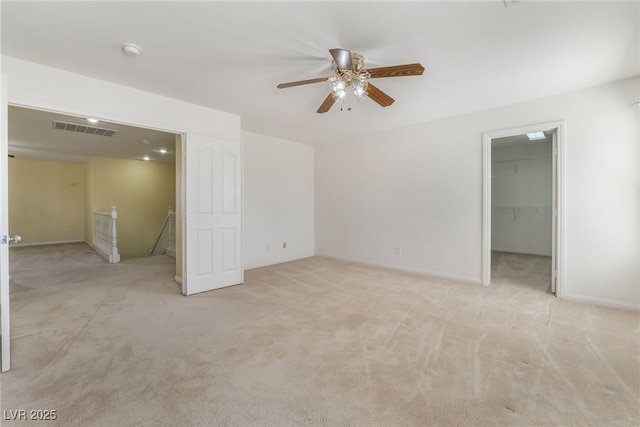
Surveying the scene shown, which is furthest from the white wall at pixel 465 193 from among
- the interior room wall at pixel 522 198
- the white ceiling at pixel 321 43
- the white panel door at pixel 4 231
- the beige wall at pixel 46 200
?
the beige wall at pixel 46 200

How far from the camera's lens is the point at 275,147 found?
5.28 meters

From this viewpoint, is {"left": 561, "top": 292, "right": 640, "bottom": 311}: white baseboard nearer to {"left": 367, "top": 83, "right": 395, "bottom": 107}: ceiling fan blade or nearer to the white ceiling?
the white ceiling

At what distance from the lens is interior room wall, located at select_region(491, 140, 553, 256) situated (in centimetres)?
596

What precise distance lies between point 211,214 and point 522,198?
6.79 m

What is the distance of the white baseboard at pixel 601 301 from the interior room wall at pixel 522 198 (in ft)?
11.0

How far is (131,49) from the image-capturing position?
222cm

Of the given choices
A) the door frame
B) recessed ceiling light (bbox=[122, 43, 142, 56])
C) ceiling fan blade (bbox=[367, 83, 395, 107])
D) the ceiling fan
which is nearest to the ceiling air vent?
recessed ceiling light (bbox=[122, 43, 142, 56])

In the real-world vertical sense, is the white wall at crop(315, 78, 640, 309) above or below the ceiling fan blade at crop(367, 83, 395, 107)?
below

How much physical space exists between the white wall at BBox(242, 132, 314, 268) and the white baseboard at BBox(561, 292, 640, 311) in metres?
4.24

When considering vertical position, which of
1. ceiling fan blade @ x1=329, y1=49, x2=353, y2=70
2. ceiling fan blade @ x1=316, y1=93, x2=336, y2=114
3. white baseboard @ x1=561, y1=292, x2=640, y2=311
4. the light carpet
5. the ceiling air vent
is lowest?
the light carpet

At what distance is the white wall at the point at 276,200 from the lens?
4.92m

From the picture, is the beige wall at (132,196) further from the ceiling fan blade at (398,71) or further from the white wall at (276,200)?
the ceiling fan blade at (398,71)

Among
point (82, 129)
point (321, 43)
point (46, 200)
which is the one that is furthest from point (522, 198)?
point (46, 200)

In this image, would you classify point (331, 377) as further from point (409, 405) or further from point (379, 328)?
point (379, 328)
